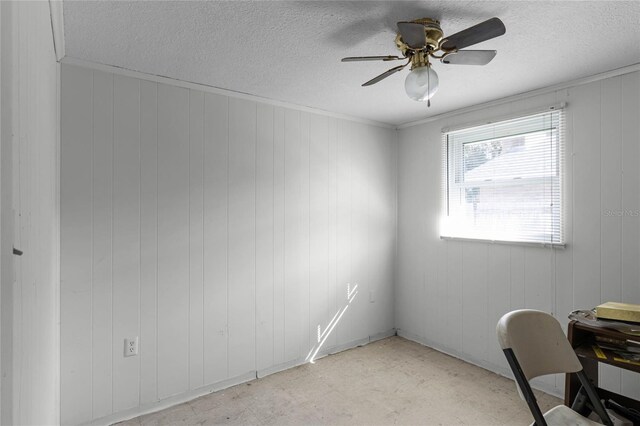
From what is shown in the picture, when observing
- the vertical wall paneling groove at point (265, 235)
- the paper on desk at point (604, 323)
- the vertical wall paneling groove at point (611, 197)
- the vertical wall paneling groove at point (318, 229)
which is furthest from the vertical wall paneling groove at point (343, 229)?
the vertical wall paneling groove at point (611, 197)

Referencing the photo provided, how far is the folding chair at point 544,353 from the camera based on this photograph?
5.36 ft

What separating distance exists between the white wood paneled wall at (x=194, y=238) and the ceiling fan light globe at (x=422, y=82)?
1.57 metres

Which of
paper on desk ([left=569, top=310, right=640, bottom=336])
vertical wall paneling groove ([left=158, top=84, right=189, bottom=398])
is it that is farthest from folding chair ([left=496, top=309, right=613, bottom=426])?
vertical wall paneling groove ([left=158, top=84, right=189, bottom=398])

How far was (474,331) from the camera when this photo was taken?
128 inches

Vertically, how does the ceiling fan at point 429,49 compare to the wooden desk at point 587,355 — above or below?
above

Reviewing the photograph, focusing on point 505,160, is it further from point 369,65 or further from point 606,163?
point 369,65

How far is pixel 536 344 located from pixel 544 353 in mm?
56

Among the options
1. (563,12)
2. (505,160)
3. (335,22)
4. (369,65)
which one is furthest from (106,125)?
(505,160)

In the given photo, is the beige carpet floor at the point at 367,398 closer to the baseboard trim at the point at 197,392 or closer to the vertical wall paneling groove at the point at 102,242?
the baseboard trim at the point at 197,392

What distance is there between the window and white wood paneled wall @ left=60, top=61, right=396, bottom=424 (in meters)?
0.92

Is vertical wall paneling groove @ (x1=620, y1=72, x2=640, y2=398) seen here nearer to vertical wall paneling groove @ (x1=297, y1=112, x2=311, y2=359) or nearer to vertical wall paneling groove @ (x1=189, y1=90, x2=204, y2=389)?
vertical wall paneling groove @ (x1=297, y1=112, x2=311, y2=359)

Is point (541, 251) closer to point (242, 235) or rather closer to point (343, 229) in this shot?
point (343, 229)

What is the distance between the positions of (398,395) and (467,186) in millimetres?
1945

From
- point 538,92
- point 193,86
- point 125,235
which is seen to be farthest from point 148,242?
point 538,92
